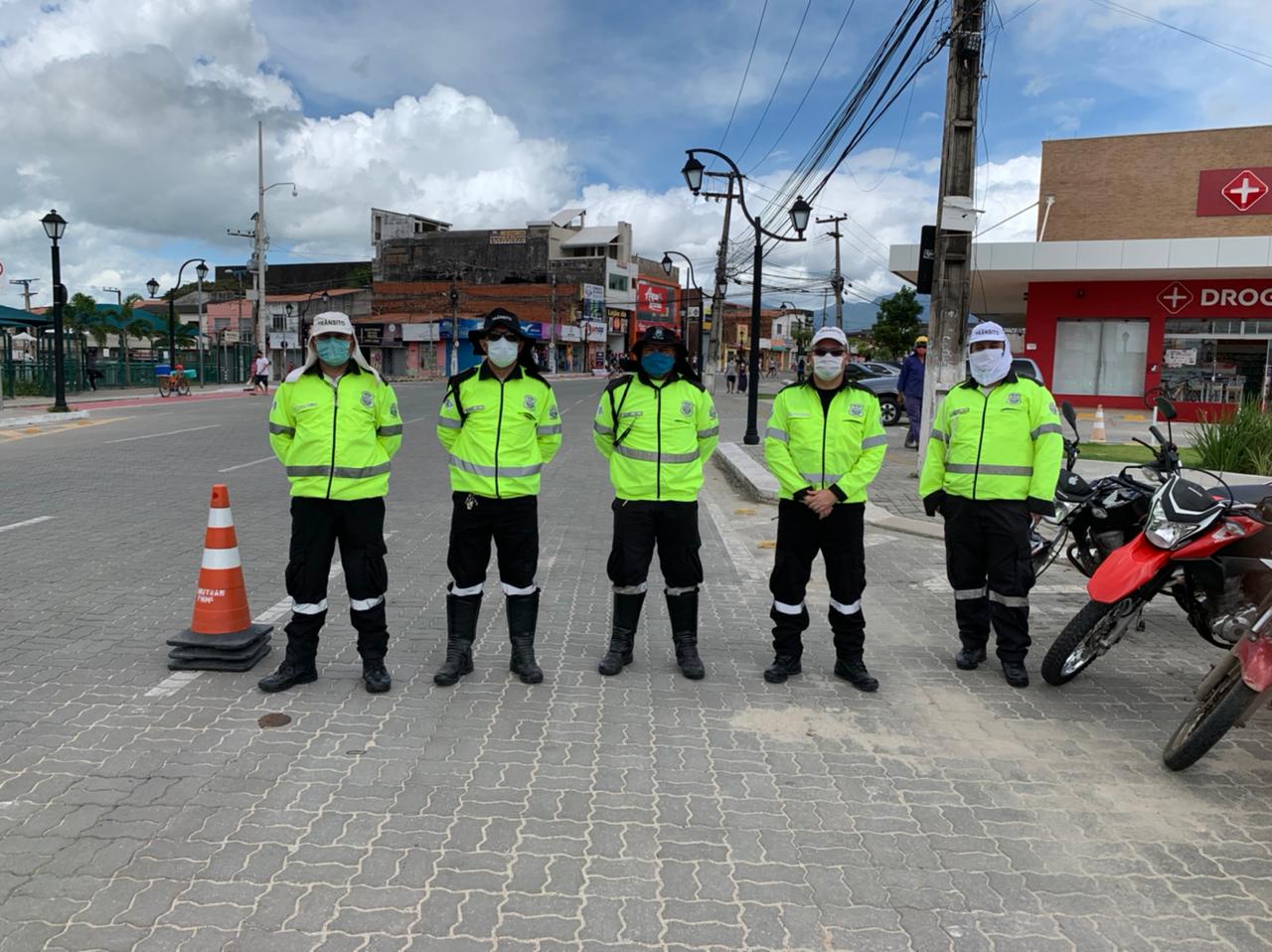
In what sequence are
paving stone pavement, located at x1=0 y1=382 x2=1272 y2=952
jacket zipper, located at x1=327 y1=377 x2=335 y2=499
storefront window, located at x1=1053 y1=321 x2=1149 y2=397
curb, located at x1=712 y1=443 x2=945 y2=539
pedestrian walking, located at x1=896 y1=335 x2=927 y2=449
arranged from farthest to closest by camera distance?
storefront window, located at x1=1053 y1=321 x2=1149 y2=397 → pedestrian walking, located at x1=896 y1=335 x2=927 y2=449 → curb, located at x1=712 y1=443 x2=945 y2=539 → jacket zipper, located at x1=327 y1=377 x2=335 y2=499 → paving stone pavement, located at x1=0 y1=382 x2=1272 y2=952

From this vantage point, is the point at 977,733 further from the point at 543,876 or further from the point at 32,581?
the point at 32,581

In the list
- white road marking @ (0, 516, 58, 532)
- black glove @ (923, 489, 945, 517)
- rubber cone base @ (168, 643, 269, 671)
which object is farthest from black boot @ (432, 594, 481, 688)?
white road marking @ (0, 516, 58, 532)

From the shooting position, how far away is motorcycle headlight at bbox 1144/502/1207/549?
14.3 feet

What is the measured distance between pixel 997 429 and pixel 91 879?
4.45m

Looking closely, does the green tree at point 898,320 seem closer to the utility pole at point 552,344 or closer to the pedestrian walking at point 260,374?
the utility pole at point 552,344

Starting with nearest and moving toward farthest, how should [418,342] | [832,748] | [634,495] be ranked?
[832,748]
[634,495]
[418,342]

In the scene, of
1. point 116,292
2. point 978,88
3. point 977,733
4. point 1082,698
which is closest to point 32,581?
point 977,733

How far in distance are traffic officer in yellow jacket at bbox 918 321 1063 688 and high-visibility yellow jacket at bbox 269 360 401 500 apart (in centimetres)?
304

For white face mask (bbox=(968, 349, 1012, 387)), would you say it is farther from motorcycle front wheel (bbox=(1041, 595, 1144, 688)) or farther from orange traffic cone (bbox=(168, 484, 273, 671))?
orange traffic cone (bbox=(168, 484, 273, 671))

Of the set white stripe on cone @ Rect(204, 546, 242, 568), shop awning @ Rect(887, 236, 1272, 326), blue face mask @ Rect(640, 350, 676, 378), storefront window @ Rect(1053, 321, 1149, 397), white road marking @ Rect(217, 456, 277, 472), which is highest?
shop awning @ Rect(887, 236, 1272, 326)

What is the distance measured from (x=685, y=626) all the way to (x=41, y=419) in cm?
2056

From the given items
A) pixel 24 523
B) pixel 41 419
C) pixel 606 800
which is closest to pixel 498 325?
pixel 606 800

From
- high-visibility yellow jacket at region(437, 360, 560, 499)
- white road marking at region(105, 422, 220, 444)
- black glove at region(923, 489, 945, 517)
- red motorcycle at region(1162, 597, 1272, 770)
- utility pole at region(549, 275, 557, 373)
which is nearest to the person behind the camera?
red motorcycle at region(1162, 597, 1272, 770)

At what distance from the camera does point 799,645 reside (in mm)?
5051
